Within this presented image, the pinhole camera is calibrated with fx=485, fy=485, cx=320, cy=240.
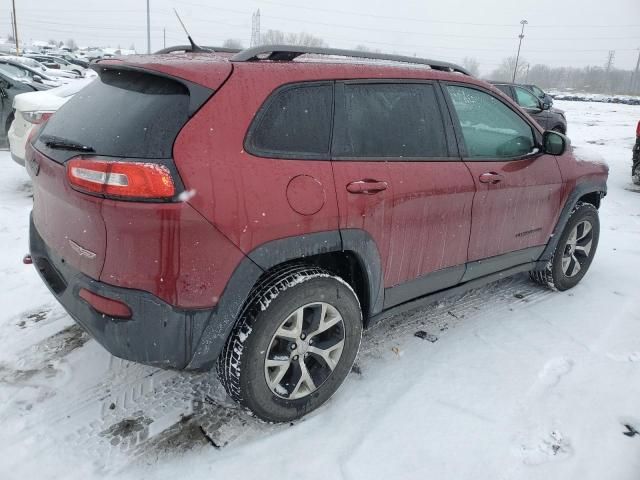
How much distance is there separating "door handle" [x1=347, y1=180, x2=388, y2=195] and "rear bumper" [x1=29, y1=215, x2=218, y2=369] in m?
0.89

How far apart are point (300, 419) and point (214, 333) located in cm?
74

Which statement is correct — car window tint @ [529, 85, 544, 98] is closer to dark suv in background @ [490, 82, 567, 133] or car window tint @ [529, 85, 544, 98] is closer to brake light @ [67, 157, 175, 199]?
dark suv in background @ [490, 82, 567, 133]

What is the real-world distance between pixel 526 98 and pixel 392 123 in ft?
35.6

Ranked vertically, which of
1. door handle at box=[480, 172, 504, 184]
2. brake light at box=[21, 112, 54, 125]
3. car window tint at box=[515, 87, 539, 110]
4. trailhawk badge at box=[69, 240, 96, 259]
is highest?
car window tint at box=[515, 87, 539, 110]

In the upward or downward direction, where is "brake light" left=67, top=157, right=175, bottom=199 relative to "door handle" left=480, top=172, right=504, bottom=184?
upward

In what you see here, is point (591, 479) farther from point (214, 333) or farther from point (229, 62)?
point (229, 62)

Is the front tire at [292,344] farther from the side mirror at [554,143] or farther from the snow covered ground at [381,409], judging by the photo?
the side mirror at [554,143]

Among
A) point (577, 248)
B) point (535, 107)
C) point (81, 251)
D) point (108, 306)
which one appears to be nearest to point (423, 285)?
point (108, 306)

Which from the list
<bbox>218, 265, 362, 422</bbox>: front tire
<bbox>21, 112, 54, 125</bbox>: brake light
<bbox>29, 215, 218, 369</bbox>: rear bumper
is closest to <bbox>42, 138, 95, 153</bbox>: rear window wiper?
<bbox>29, 215, 218, 369</bbox>: rear bumper

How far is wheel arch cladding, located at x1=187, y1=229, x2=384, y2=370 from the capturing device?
2090 mm

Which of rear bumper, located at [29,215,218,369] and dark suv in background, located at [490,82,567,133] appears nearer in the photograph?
rear bumper, located at [29,215,218,369]

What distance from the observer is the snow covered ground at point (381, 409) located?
2201 mm

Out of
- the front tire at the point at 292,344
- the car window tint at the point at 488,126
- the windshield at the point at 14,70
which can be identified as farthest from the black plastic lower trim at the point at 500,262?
the windshield at the point at 14,70

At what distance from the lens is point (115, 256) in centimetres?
194
